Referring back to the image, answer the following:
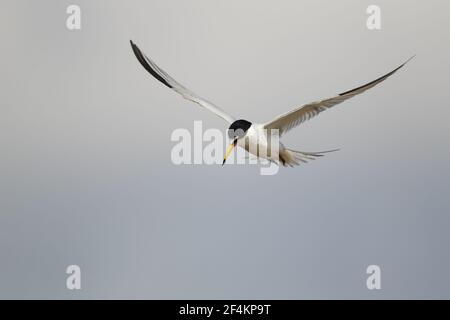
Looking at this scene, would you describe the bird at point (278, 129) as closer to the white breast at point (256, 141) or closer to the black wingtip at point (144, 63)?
the white breast at point (256, 141)

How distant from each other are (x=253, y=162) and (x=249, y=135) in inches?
13.1

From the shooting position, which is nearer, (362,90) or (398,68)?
(398,68)

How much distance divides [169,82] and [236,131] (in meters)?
1.33

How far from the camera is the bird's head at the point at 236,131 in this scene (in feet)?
23.7

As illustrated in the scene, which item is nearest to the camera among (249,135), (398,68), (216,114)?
(398,68)

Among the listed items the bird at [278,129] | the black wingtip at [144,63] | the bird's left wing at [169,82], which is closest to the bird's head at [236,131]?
the bird at [278,129]

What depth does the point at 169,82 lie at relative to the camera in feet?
27.0

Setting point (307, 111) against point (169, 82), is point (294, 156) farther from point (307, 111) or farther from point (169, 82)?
point (169, 82)

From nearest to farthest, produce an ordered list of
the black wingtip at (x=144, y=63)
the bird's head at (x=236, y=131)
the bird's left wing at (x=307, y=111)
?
the bird's left wing at (x=307, y=111) < the bird's head at (x=236, y=131) < the black wingtip at (x=144, y=63)
